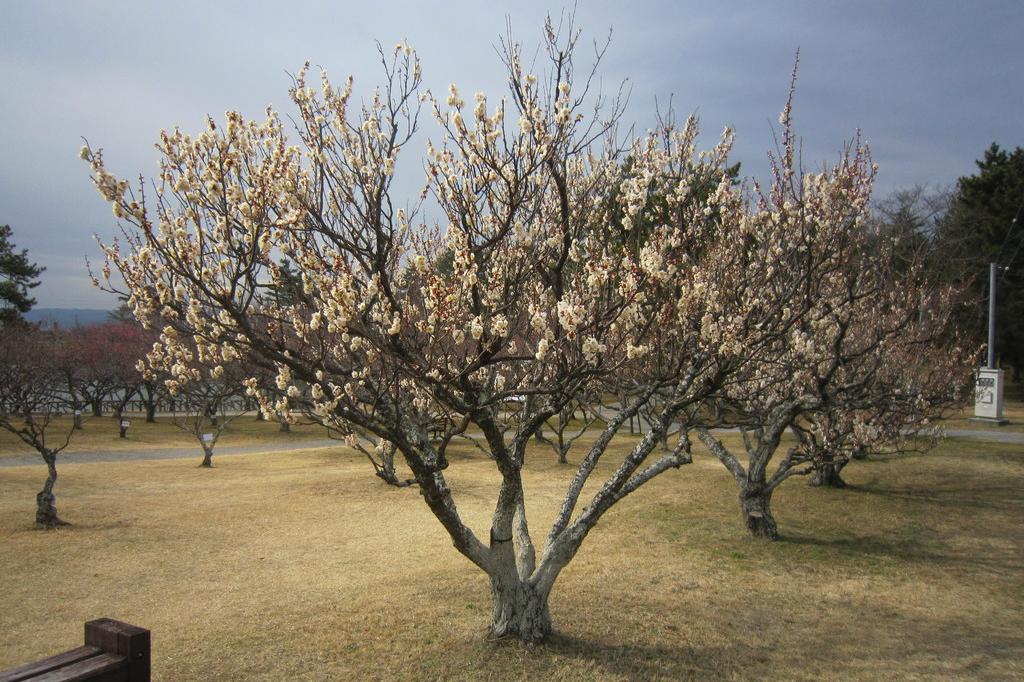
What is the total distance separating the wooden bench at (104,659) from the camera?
317cm

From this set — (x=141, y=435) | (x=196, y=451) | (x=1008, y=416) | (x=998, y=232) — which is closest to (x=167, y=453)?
(x=196, y=451)

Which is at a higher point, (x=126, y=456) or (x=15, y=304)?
(x=15, y=304)

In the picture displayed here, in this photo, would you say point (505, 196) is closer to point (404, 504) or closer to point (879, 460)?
point (404, 504)

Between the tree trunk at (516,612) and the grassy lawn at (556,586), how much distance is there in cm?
19

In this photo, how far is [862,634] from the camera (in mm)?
7434

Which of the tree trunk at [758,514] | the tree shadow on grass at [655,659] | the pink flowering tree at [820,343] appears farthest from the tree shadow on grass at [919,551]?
the tree shadow on grass at [655,659]

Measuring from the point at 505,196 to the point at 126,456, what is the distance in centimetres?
2266

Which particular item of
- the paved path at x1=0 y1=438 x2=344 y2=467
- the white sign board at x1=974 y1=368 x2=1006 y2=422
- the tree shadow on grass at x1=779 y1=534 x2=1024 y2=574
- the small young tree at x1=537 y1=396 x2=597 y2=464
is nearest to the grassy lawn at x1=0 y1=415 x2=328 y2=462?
the paved path at x1=0 y1=438 x2=344 y2=467

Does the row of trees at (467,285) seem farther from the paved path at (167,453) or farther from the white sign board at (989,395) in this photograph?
the white sign board at (989,395)

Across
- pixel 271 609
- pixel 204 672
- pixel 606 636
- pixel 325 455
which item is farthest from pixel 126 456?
pixel 606 636

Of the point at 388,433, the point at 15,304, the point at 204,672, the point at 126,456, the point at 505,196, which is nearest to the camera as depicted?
the point at 388,433

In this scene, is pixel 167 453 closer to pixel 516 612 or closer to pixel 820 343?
pixel 516 612

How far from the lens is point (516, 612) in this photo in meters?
6.70

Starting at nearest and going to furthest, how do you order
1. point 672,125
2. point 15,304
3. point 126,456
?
point 672,125 < point 126,456 < point 15,304
